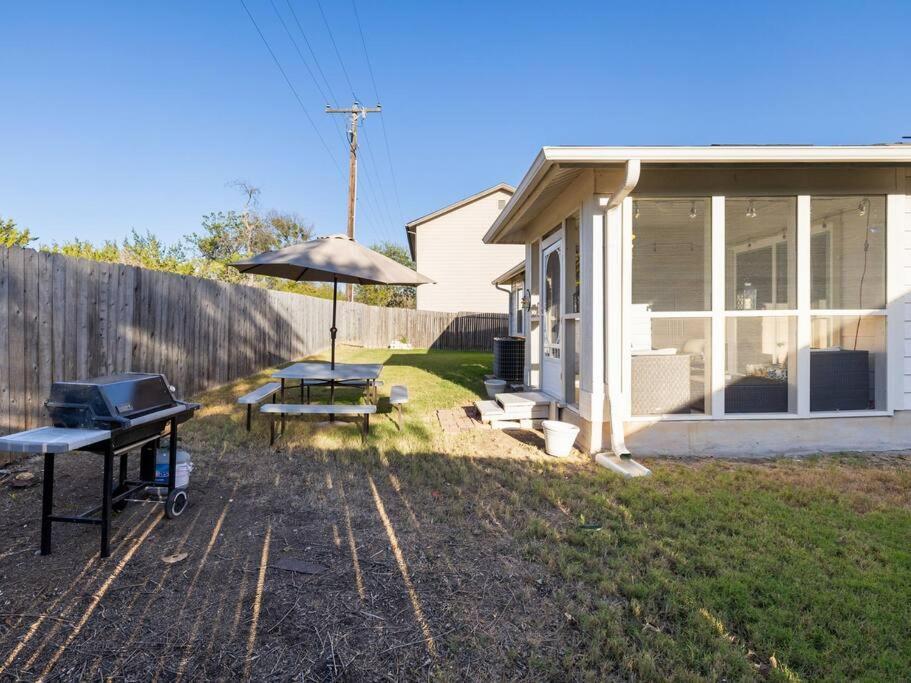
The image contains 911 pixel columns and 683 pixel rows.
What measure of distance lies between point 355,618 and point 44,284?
14.6 feet

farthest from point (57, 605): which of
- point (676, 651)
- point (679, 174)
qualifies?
point (679, 174)

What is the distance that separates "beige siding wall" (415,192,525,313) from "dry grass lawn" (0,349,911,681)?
16929mm

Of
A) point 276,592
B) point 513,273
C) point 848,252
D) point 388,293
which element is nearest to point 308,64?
point 513,273

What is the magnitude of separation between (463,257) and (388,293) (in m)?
11.3

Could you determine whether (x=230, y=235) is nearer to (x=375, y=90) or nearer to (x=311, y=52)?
(x=375, y=90)

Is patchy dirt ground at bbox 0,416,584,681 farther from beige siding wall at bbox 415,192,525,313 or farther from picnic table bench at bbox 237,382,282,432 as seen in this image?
beige siding wall at bbox 415,192,525,313

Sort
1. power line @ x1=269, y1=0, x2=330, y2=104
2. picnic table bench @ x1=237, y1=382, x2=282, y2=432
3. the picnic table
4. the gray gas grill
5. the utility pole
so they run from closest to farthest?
the gray gas grill → picnic table bench @ x1=237, y1=382, x2=282, y2=432 → the picnic table → power line @ x1=269, y1=0, x2=330, y2=104 → the utility pole

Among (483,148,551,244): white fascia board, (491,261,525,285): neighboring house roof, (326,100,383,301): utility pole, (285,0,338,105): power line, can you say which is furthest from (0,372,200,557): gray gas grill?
(326,100,383,301): utility pole

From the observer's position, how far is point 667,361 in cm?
462

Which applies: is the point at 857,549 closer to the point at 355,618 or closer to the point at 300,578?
the point at 355,618

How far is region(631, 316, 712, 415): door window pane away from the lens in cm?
459

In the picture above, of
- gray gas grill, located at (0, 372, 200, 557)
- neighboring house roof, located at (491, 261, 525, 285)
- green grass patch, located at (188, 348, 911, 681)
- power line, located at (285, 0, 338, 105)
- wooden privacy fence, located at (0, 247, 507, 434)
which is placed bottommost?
green grass patch, located at (188, 348, 911, 681)

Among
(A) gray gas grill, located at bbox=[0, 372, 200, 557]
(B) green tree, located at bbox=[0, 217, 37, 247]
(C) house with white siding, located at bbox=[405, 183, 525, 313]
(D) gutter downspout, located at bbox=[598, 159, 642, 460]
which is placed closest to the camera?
(A) gray gas grill, located at bbox=[0, 372, 200, 557]

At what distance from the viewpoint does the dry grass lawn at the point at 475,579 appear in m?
1.75
